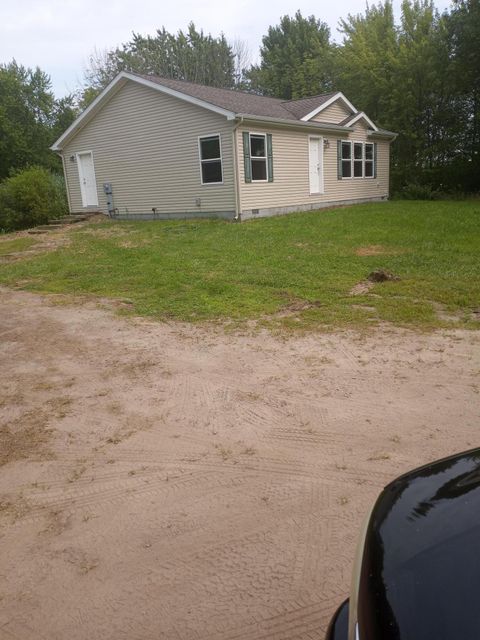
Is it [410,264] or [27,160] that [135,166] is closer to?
[410,264]

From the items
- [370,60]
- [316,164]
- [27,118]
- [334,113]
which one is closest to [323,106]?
[334,113]

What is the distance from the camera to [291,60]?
38781 mm

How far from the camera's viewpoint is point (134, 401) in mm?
3955

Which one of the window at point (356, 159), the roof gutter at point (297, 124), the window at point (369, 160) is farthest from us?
the window at point (369, 160)

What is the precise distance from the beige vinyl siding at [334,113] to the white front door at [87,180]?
8511 millimetres

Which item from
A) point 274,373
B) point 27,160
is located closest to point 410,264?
point 274,373

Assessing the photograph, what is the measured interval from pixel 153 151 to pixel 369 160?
9.11m

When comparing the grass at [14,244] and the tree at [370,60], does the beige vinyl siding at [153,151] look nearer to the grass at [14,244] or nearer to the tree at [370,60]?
the grass at [14,244]

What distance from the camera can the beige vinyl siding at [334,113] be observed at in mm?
17406

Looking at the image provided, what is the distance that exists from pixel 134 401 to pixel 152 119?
46.7 ft

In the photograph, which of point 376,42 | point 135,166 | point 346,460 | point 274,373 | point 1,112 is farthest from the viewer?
point 1,112

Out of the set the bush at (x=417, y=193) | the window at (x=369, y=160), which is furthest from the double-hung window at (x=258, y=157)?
the bush at (x=417, y=193)

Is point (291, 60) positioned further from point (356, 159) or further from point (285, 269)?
point (285, 269)

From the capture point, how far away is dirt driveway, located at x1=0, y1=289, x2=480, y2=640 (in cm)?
211
